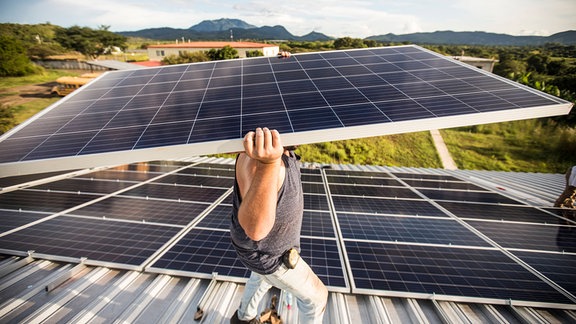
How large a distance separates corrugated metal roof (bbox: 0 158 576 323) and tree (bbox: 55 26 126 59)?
309ft


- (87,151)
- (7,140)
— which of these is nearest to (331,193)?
(87,151)

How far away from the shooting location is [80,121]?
5.87m

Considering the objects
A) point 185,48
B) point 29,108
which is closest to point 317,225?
point 29,108

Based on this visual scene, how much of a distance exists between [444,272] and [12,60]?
68824 millimetres

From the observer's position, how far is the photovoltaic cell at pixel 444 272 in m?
4.41

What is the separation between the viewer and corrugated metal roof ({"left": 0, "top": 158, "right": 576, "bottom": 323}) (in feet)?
12.9

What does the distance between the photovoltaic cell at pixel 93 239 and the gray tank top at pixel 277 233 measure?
368cm

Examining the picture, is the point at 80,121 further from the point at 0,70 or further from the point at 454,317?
the point at 0,70

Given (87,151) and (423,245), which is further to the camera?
(423,245)

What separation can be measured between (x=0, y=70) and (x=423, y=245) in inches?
2683

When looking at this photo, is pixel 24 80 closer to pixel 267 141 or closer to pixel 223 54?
pixel 223 54

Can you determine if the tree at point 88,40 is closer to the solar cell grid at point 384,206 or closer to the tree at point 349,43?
the tree at point 349,43

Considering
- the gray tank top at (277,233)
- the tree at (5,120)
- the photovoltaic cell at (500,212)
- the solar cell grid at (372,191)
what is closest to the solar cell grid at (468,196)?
the photovoltaic cell at (500,212)

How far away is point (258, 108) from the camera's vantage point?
5.55m
